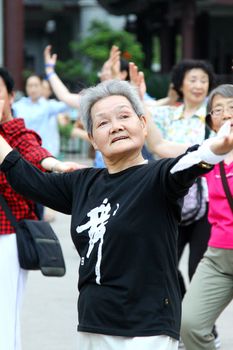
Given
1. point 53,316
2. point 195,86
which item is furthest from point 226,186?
point 53,316

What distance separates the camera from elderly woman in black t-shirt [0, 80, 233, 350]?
11.6ft

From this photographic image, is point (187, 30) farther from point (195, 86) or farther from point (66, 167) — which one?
point (66, 167)

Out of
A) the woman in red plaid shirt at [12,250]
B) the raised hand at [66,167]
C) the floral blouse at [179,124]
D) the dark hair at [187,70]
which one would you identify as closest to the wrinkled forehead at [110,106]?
the raised hand at [66,167]

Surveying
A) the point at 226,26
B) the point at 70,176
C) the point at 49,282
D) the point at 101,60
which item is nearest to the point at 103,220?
the point at 70,176

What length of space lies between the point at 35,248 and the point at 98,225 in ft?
4.28

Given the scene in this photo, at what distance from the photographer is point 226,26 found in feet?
99.2

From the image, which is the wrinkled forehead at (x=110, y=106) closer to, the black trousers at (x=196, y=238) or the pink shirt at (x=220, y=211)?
the pink shirt at (x=220, y=211)

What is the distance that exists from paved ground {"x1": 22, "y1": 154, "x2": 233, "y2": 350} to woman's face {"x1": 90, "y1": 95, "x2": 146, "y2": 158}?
3121 millimetres

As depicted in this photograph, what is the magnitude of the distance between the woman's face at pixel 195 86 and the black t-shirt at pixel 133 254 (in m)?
3.56

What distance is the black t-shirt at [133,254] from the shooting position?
3545 millimetres

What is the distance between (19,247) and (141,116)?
137 cm

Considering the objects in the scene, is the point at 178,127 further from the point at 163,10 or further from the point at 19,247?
the point at 163,10

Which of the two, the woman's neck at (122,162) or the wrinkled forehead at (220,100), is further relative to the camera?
the wrinkled forehead at (220,100)

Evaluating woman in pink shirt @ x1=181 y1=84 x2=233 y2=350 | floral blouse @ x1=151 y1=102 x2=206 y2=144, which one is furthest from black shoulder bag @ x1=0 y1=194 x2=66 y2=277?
floral blouse @ x1=151 y1=102 x2=206 y2=144
